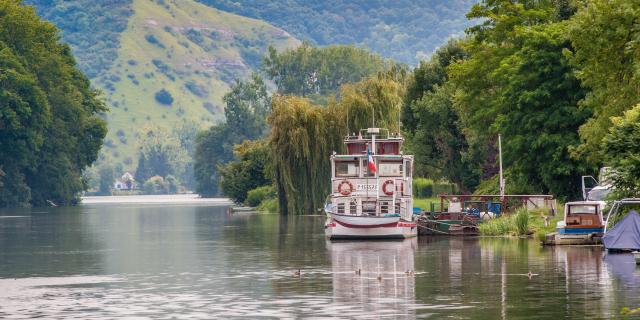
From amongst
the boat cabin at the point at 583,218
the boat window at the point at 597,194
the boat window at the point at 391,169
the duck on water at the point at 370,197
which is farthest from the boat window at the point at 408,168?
the boat cabin at the point at 583,218

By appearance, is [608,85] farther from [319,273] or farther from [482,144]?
[482,144]

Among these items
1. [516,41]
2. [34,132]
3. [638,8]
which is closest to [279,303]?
[638,8]

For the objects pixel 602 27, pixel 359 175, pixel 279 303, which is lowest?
pixel 279 303

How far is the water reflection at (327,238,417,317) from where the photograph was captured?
128 ft

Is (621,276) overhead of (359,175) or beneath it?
beneath

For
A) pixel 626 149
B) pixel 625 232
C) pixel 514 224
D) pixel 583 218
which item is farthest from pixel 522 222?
pixel 626 149

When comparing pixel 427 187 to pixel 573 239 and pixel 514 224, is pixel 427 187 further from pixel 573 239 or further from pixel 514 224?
pixel 573 239

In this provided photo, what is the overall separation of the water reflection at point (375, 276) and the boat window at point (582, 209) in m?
7.93

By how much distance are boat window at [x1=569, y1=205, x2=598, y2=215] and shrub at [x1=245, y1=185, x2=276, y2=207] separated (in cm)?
8795

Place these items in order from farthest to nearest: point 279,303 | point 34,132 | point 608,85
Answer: point 34,132, point 608,85, point 279,303

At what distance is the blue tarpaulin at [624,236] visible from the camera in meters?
55.4

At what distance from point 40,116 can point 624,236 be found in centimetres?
12422

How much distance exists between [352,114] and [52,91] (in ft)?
236

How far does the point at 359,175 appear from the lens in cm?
7800
